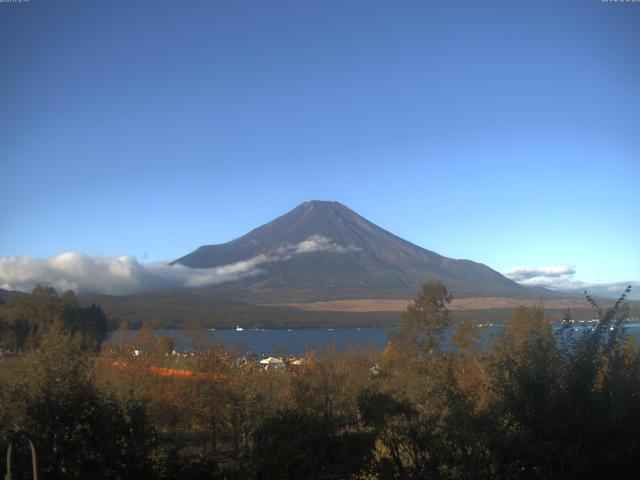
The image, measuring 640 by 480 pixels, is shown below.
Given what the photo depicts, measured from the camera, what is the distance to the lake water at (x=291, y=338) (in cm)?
2332

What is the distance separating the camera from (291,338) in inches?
4031

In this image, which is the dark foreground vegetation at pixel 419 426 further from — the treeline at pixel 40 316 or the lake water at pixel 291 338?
the treeline at pixel 40 316

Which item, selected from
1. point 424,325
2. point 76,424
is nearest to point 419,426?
point 76,424

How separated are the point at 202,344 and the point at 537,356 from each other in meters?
16.4

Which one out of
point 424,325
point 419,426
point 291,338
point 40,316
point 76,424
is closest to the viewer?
point 419,426

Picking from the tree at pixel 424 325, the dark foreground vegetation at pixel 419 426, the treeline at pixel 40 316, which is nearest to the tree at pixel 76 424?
the dark foreground vegetation at pixel 419 426

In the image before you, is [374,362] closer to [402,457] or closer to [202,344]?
[202,344]

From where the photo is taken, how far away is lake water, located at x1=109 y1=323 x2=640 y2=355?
2332 cm

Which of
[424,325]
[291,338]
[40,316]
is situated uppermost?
[424,325]

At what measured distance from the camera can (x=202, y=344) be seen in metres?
21.9

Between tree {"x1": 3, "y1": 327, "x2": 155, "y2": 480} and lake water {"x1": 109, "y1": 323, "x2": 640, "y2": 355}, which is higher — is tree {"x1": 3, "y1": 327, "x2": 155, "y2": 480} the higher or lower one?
the higher one

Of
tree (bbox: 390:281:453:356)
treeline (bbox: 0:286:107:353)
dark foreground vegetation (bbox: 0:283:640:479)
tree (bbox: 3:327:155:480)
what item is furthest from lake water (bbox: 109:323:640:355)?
treeline (bbox: 0:286:107:353)

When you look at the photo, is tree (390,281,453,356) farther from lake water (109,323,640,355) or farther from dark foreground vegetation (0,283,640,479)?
dark foreground vegetation (0,283,640,479)

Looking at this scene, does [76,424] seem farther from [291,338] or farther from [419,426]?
[291,338]
